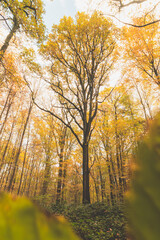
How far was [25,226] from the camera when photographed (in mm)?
115

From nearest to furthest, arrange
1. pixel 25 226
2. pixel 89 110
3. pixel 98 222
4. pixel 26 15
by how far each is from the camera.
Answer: pixel 25 226, pixel 98 222, pixel 26 15, pixel 89 110

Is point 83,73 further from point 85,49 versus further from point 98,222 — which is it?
point 98,222

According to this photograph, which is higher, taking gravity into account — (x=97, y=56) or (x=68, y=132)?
(x=97, y=56)

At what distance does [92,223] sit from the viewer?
445 cm

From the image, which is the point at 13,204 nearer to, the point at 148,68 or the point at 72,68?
the point at 72,68

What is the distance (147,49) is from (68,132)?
38.4 ft

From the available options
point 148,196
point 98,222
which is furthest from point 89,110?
point 148,196

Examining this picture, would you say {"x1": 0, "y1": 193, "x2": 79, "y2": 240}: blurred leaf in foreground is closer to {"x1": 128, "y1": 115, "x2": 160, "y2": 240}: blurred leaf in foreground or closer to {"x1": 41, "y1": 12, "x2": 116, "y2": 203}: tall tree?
{"x1": 128, "y1": 115, "x2": 160, "y2": 240}: blurred leaf in foreground

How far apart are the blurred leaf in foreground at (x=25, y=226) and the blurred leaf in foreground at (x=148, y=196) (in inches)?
2.9

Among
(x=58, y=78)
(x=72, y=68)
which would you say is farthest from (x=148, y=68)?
(x=58, y=78)

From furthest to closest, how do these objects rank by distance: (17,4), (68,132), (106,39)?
(68,132), (106,39), (17,4)

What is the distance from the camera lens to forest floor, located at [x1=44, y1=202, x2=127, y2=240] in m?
3.70

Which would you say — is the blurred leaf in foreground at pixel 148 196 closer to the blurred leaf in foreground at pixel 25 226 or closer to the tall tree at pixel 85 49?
the blurred leaf in foreground at pixel 25 226

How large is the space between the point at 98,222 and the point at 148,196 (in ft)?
19.1
